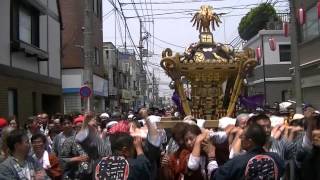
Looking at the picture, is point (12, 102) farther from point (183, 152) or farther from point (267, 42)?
point (267, 42)

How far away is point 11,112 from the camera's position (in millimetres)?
16453

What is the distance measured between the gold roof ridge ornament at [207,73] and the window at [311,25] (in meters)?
12.5

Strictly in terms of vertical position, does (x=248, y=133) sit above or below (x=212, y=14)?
below

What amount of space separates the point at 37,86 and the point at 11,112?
285 centimetres

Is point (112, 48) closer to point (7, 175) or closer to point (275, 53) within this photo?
point (275, 53)

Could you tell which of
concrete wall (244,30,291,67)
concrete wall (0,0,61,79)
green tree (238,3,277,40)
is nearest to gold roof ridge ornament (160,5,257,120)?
concrete wall (0,0,61,79)

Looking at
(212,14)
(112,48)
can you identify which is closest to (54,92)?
(212,14)

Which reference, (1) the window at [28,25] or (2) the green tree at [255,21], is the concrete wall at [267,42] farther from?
(1) the window at [28,25]

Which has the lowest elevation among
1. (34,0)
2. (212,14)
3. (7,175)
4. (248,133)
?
(7,175)

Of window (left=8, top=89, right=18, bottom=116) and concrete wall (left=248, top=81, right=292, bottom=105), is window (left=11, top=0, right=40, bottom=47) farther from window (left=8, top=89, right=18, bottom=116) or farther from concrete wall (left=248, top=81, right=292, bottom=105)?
concrete wall (left=248, top=81, right=292, bottom=105)

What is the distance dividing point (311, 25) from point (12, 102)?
13.3 meters

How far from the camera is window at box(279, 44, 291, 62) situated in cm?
3334

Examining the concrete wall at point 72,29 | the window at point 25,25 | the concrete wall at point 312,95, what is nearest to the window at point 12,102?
the window at point 25,25

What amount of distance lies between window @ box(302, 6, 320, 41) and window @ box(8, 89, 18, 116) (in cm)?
1252
